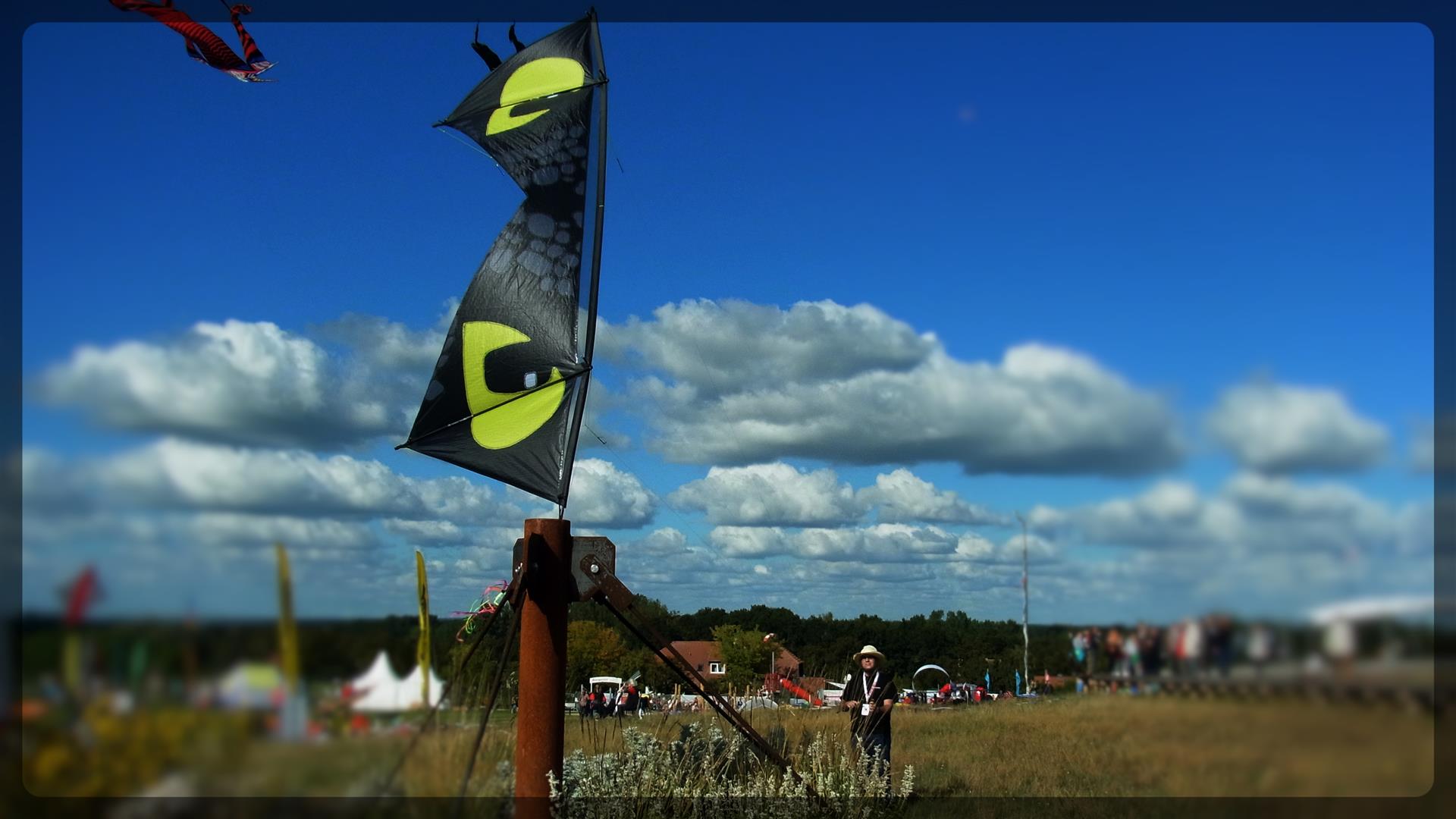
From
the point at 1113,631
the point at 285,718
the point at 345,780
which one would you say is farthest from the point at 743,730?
the point at 1113,631

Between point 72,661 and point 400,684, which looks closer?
point 72,661

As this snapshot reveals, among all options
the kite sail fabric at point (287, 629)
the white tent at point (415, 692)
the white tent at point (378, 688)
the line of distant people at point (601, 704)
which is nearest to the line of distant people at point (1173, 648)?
the kite sail fabric at point (287, 629)

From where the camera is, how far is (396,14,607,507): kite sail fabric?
761 cm

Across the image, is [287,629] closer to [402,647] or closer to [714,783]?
[402,647]

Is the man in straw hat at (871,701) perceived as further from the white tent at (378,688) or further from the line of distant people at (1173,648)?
the line of distant people at (1173,648)

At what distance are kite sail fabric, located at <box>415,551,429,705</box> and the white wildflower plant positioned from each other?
8.01ft

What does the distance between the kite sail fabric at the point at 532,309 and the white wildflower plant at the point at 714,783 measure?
2113mm

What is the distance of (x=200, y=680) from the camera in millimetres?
2516

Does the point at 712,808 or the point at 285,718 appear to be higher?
the point at 285,718

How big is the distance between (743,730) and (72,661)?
242 inches

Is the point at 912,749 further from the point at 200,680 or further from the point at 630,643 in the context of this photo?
the point at 200,680

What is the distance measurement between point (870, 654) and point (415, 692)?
6989 millimetres

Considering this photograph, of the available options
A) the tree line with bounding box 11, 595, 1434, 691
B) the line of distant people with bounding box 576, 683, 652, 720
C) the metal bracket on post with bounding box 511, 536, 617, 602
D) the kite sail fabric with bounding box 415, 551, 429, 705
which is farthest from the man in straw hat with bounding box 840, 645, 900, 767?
the kite sail fabric with bounding box 415, 551, 429, 705

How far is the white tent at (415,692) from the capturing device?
381 cm
